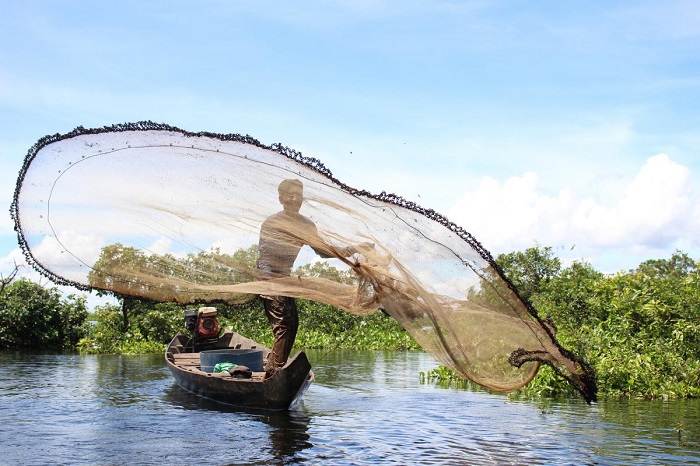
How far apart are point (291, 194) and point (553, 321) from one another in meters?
8.87

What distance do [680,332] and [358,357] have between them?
438 inches

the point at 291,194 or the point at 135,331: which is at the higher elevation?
the point at 291,194

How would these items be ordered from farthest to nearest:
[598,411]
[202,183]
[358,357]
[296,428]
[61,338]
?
[61,338] → [358,357] → [598,411] → [296,428] → [202,183]

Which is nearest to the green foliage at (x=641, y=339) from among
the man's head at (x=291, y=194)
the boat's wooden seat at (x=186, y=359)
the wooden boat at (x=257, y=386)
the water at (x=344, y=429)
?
the water at (x=344, y=429)

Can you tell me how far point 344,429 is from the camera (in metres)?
9.93

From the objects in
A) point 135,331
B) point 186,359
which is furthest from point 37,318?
point 186,359

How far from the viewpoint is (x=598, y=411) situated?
36.2ft

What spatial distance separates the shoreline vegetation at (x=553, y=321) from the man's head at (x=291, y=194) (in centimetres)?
78

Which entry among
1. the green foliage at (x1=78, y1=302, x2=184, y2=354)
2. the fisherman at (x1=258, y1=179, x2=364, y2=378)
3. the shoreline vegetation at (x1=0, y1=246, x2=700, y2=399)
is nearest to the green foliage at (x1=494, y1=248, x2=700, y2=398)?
the shoreline vegetation at (x1=0, y1=246, x2=700, y2=399)

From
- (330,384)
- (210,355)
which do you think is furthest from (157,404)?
(330,384)

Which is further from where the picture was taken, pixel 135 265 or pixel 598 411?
pixel 598 411

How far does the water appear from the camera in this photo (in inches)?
324

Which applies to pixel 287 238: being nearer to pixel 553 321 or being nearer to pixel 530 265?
pixel 553 321

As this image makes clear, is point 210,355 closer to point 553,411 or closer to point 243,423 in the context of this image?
point 243,423
